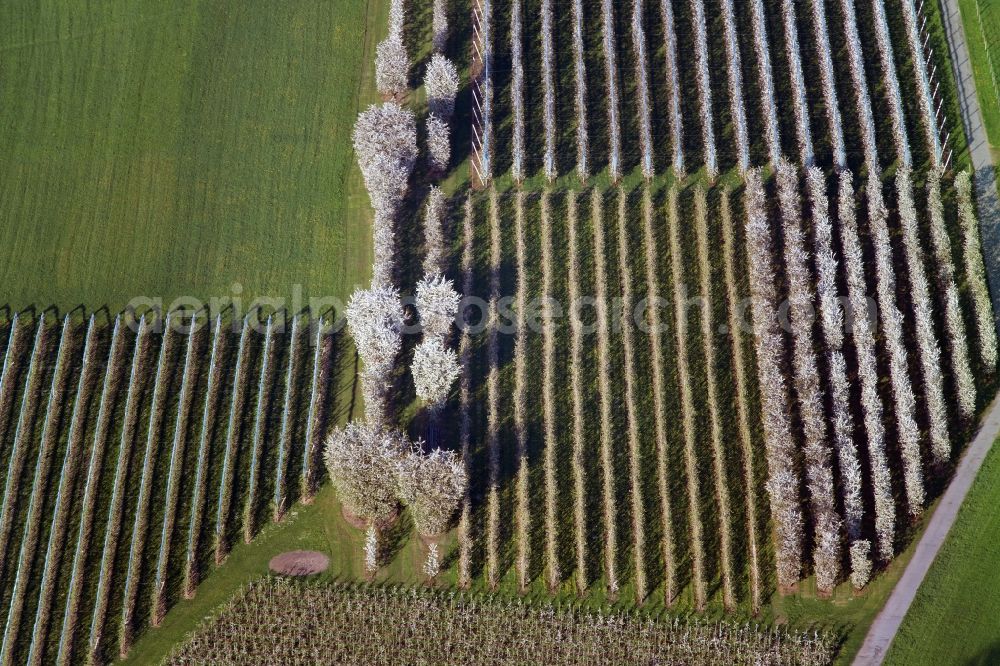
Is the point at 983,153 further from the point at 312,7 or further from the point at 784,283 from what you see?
the point at 312,7

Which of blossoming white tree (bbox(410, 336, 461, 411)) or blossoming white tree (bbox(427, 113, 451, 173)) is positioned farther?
blossoming white tree (bbox(427, 113, 451, 173))

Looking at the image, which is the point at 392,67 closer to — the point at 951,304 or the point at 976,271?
the point at 951,304

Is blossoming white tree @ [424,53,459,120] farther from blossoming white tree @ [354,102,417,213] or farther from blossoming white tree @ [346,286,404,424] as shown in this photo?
blossoming white tree @ [346,286,404,424]

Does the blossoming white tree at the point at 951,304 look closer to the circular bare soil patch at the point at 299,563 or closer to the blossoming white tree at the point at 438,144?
the blossoming white tree at the point at 438,144

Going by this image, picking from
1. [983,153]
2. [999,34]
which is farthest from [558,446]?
[999,34]

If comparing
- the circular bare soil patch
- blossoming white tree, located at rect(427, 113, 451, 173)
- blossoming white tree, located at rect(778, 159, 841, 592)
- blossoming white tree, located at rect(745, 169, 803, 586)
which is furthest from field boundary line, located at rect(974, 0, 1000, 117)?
the circular bare soil patch
